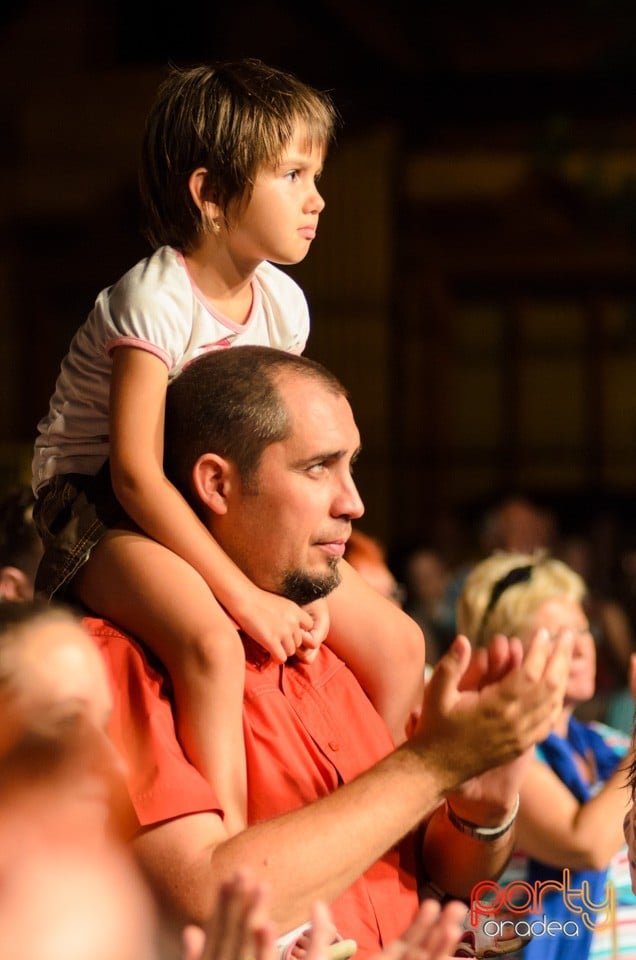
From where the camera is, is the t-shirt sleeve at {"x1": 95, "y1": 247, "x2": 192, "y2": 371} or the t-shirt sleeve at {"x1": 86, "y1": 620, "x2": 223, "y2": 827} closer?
the t-shirt sleeve at {"x1": 86, "y1": 620, "x2": 223, "y2": 827}

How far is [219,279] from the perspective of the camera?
2.25 m

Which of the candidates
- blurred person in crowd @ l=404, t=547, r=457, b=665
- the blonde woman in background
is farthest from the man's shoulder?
blurred person in crowd @ l=404, t=547, r=457, b=665

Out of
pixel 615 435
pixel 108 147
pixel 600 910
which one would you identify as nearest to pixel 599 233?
pixel 615 435

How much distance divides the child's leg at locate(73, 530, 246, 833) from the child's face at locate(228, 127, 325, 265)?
504 millimetres

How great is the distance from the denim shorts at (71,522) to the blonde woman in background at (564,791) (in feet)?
3.31

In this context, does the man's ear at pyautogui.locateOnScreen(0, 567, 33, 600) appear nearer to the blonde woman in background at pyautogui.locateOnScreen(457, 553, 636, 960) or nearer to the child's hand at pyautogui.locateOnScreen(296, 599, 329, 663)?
the blonde woman in background at pyautogui.locateOnScreen(457, 553, 636, 960)

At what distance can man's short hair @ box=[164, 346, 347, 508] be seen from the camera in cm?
213

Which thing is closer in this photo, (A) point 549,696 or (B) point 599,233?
(A) point 549,696

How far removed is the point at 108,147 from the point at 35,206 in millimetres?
837

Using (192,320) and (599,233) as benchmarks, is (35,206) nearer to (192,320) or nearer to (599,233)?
(599,233)

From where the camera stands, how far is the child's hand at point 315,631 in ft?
7.09

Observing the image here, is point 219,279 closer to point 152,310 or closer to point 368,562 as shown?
point 152,310

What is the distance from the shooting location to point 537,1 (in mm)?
11789

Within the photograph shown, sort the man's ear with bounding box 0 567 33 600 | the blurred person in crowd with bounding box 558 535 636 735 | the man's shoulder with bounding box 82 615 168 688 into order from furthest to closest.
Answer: the blurred person in crowd with bounding box 558 535 636 735 < the man's ear with bounding box 0 567 33 600 < the man's shoulder with bounding box 82 615 168 688
